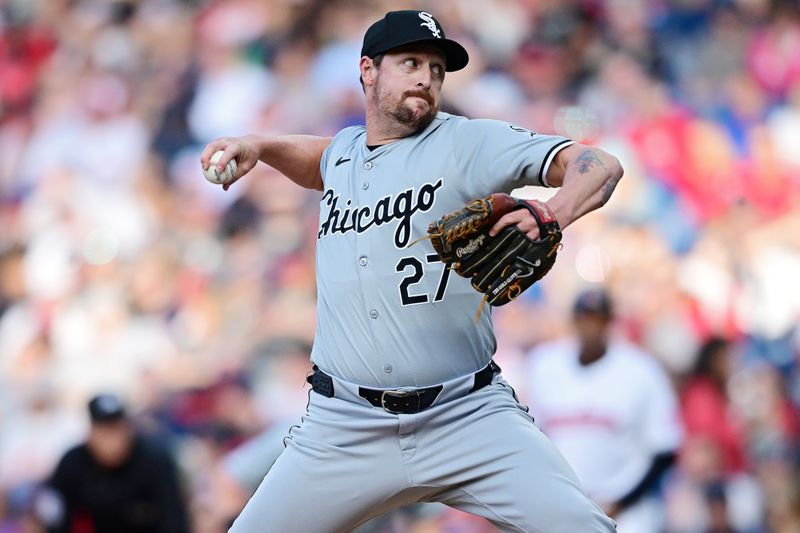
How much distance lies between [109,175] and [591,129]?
342cm

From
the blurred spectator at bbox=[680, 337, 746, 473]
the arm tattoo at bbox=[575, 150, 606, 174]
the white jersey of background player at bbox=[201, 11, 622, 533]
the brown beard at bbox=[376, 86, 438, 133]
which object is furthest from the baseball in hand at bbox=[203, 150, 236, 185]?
the blurred spectator at bbox=[680, 337, 746, 473]

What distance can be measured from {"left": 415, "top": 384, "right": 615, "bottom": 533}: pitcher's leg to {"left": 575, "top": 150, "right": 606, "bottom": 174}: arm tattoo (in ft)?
2.61

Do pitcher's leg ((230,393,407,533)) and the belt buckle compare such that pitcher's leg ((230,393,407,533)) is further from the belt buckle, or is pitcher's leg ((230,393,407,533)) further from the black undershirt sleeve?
the black undershirt sleeve

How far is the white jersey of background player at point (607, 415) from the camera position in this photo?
18.5 feet

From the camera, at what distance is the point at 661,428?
573 cm

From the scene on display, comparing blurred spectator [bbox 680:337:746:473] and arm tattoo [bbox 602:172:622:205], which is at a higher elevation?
arm tattoo [bbox 602:172:622:205]

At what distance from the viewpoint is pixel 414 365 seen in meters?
3.34

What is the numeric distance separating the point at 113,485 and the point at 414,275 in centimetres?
329

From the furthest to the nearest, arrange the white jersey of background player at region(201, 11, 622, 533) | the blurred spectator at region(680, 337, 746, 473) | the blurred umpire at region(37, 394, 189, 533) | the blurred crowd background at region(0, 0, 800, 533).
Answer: the blurred crowd background at region(0, 0, 800, 533)
the blurred spectator at region(680, 337, 746, 473)
the blurred umpire at region(37, 394, 189, 533)
the white jersey of background player at region(201, 11, 622, 533)

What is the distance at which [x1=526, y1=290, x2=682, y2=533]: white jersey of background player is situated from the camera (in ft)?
18.5

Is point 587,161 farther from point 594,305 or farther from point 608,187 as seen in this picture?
A: point 594,305

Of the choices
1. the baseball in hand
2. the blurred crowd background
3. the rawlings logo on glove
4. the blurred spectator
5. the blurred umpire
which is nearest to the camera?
the rawlings logo on glove

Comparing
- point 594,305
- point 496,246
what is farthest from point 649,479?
point 496,246

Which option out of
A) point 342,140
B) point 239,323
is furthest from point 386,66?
point 239,323
